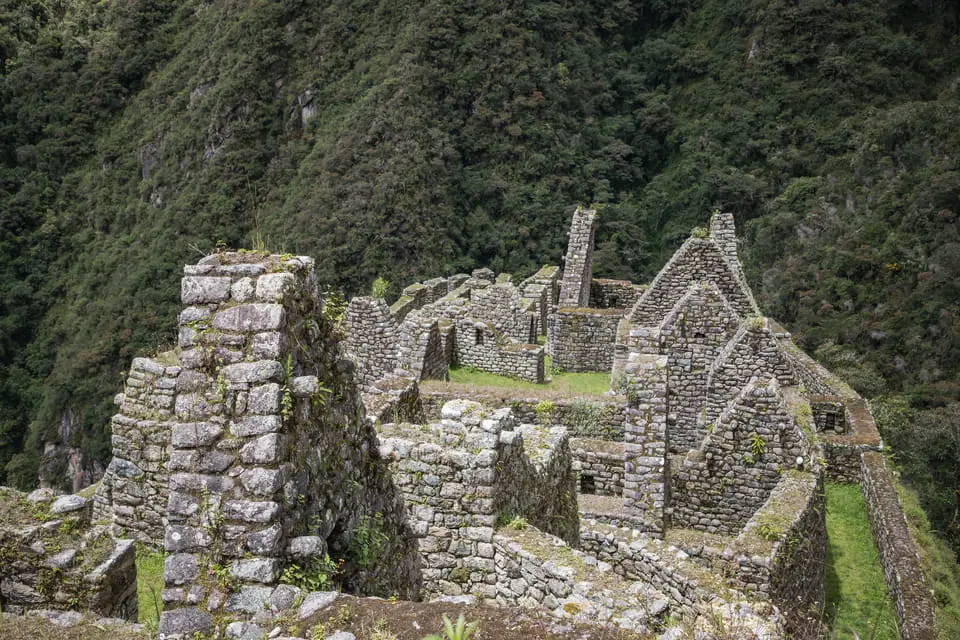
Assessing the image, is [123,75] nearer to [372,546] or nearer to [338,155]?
[338,155]

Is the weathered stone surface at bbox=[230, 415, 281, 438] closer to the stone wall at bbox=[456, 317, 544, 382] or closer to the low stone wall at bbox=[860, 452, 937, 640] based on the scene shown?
the low stone wall at bbox=[860, 452, 937, 640]

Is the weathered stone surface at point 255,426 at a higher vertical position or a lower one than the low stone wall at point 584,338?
lower

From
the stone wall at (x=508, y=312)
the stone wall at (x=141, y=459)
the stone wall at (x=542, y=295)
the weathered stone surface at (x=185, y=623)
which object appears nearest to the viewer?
the weathered stone surface at (x=185, y=623)

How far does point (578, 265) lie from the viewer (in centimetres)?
1537

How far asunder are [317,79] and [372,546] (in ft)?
275

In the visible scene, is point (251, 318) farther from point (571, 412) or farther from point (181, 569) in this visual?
point (571, 412)

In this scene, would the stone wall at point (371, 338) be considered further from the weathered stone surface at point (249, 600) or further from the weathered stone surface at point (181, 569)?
the weathered stone surface at point (249, 600)

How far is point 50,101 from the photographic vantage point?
347ft

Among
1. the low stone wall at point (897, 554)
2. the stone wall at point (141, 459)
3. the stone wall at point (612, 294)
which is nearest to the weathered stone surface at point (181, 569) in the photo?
the stone wall at point (141, 459)

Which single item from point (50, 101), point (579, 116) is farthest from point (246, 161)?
point (50, 101)

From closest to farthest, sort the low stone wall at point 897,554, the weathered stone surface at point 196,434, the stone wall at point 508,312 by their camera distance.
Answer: the weathered stone surface at point 196,434 → the low stone wall at point 897,554 → the stone wall at point 508,312

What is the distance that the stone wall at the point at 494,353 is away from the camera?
12.6m

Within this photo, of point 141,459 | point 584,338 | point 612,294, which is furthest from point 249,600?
point 612,294

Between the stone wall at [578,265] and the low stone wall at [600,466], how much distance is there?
24.0ft
